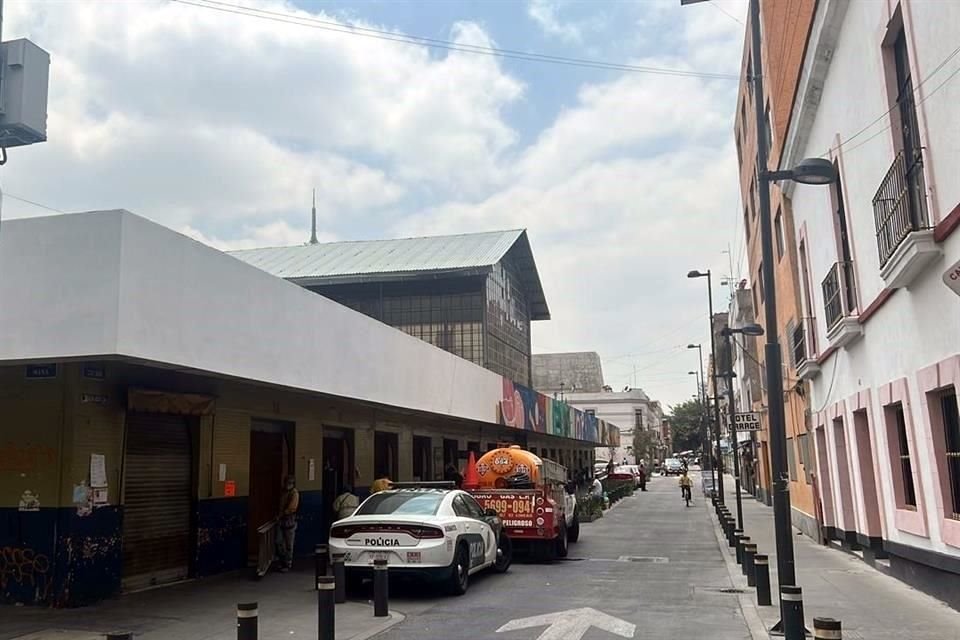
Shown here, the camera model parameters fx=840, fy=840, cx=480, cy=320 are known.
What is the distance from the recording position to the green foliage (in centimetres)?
11004

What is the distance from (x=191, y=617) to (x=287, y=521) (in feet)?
14.3

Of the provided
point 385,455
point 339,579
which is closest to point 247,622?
point 339,579

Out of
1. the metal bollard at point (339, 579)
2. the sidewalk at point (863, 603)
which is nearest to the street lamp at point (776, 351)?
the sidewalk at point (863, 603)

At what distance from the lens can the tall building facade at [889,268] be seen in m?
9.48

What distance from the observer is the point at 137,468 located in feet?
41.7

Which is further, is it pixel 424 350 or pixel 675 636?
pixel 424 350

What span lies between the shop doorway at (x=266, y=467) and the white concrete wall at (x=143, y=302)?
3.53 meters

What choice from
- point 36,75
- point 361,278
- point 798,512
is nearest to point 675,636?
point 36,75

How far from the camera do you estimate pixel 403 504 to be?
43.1ft

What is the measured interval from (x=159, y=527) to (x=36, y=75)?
7.69 meters

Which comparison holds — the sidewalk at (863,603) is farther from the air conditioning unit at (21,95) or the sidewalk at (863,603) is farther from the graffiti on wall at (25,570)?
the air conditioning unit at (21,95)

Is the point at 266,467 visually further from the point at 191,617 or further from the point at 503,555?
the point at 191,617

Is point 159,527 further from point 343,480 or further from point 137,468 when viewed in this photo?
point 343,480

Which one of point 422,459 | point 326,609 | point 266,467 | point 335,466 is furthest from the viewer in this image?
point 422,459
